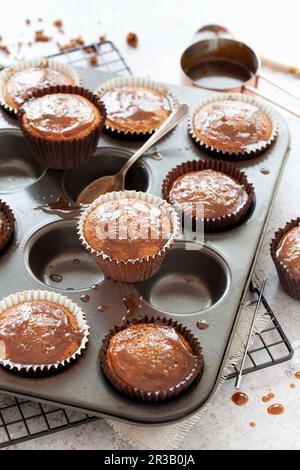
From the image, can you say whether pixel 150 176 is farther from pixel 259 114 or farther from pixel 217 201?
pixel 259 114

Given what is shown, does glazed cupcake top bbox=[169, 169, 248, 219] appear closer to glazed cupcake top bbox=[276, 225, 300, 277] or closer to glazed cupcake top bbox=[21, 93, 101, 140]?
glazed cupcake top bbox=[276, 225, 300, 277]

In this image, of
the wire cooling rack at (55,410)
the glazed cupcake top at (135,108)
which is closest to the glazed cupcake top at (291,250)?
the wire cooling rack at (55,410)

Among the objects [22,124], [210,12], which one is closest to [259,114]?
Answer: [22,124]

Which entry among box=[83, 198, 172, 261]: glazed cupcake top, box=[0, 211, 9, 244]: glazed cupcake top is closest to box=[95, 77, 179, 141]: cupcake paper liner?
box=[83, 198, 172, 261]: glazed cupcake top

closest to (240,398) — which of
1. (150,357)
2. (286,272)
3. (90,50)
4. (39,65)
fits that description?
(150,357)

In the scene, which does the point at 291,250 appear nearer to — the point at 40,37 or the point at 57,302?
the point at 57,302
